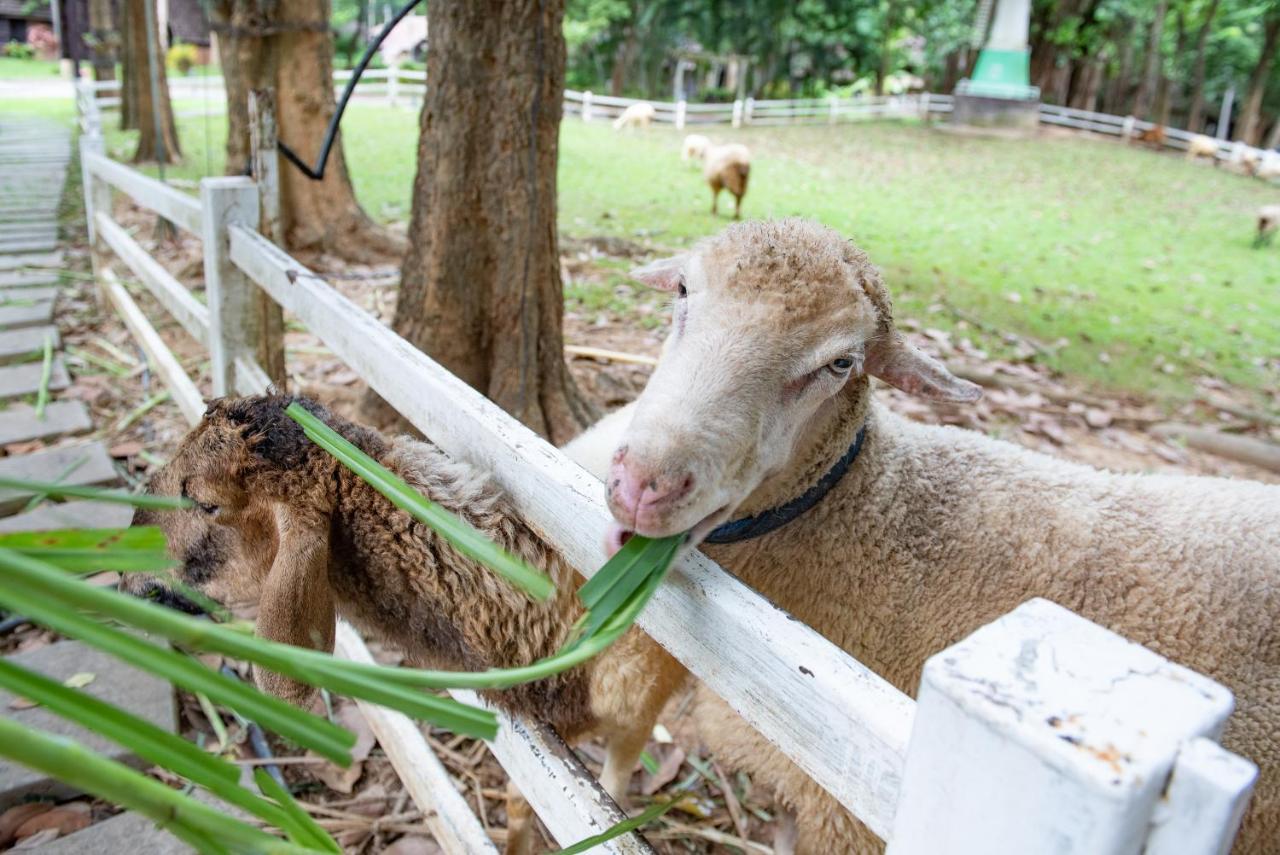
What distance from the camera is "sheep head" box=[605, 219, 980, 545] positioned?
1.60m

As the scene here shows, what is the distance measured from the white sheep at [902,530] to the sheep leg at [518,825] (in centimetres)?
58

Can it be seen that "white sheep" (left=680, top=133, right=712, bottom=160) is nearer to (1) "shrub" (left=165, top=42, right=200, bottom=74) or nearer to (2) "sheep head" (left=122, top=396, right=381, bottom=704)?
(2) "sheep head" (left=122, top=396, right=381, bottom=704)

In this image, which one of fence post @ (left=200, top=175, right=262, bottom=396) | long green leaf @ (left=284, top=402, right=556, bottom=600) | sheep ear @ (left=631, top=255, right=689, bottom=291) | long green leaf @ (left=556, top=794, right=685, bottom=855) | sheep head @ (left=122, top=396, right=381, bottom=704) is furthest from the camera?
fence post @ (left=200, top=175, right=262, bottom=396)

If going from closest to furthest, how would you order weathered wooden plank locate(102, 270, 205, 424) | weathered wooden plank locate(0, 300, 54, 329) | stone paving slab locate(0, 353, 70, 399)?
weathered wooden plank locate(102, 270, 205, 424) → stone paving slab locate(0, 353, 70, 399) → weathered wooden plank locate(0, 300, 54, 329)

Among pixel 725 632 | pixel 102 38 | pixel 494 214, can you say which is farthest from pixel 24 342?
pixel 102 38

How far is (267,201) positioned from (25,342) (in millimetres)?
3612

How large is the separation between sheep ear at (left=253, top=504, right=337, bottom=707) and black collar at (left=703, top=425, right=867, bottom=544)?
3.01 feet

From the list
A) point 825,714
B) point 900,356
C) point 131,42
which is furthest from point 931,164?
point 825,714

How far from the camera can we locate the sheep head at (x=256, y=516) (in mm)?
1709

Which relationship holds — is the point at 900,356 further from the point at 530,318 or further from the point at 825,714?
the point at 530,318

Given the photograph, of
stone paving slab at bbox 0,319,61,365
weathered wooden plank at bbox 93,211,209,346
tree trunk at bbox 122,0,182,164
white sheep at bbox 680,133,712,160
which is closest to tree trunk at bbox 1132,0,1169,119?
white sheep at bbox 680,133,712,160

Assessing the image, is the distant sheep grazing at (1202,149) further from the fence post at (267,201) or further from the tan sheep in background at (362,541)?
the tan sheep in background at (362,541)

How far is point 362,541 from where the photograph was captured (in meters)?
1.87

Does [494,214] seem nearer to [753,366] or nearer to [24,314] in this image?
[753,366]
